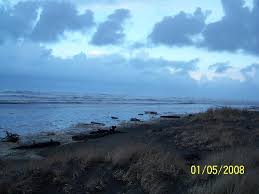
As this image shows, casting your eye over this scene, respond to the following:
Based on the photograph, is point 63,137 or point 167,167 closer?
point 167,167

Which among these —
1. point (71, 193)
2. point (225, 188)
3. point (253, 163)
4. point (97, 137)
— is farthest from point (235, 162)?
point (97, 137)

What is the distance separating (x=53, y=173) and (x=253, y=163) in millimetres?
5129

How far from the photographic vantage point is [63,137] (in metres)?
21.2

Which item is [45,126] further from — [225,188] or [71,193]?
[225,188]

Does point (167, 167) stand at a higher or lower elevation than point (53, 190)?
higher
